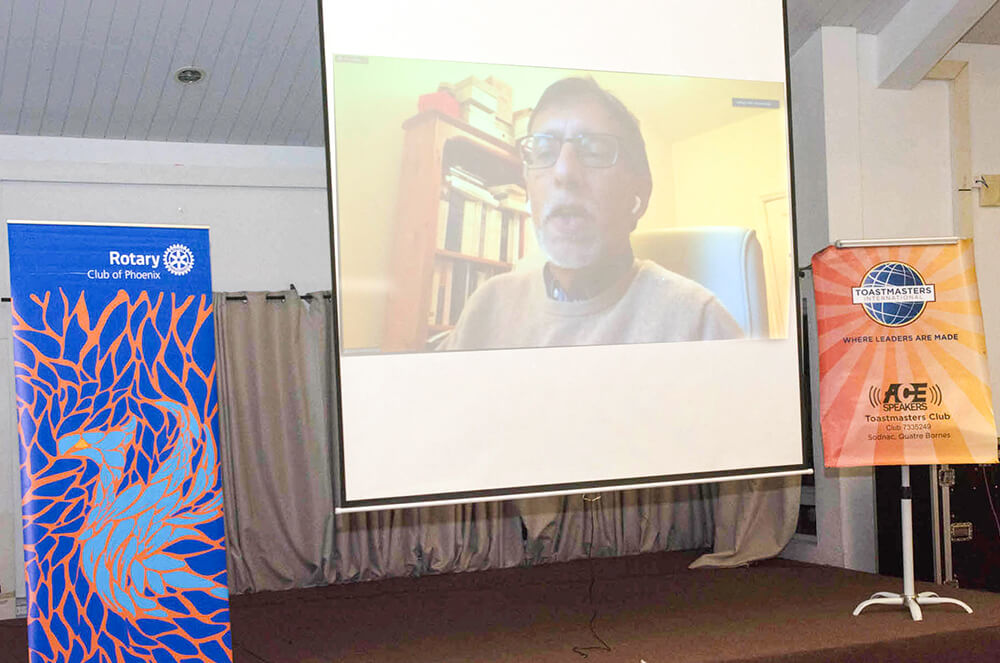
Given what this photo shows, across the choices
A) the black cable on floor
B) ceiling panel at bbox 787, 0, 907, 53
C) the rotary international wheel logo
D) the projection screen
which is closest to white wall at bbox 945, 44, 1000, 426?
ceiling panel at bbox 787, 0, 907, 53

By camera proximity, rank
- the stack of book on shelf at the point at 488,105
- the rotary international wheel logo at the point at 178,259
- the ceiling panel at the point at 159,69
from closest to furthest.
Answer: the rotary international wheel logo at the point at 178,259 → the stack of book on shelf at the point at 488,105 → the ceiling panel at the point at 159,69

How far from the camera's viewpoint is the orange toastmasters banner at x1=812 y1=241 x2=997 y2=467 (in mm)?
3299

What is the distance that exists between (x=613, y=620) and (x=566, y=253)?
1.57m

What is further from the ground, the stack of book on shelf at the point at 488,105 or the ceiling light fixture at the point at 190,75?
the ceiling light fixture at the point at 190,75

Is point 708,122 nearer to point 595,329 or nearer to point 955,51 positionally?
point 595,329

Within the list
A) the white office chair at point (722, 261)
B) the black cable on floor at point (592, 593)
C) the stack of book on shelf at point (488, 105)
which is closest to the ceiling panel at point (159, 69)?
the stack of book on shelf at point (488, 105)

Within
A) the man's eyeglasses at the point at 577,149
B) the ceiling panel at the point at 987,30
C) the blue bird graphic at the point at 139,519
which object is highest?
the ceiling panel at the point at 987,30

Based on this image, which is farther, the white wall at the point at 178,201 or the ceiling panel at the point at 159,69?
the white wall at the point at 178,201

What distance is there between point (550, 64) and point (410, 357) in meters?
1.14

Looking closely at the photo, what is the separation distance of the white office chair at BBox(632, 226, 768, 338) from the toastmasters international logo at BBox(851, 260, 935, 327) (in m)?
0.38

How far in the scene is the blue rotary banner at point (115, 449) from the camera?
2.67 m

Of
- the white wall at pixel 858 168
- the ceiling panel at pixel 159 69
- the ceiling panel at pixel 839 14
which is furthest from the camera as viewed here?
the white wall at pixel 858 168

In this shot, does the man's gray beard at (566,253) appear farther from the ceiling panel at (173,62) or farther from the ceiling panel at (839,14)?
the ceiling panel at (839,14)

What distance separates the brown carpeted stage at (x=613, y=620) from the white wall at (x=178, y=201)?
1.36m
